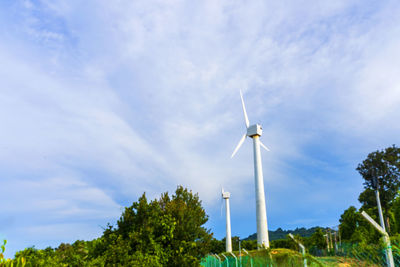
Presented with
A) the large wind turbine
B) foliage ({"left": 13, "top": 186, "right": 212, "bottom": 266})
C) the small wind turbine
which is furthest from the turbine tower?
foliage ({"left": 13, "top": 186, "right": 212, "bottom": 266})

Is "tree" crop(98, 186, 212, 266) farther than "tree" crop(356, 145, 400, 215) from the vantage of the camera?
No

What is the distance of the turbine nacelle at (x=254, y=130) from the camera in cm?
4833

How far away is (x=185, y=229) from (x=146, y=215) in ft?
10.2

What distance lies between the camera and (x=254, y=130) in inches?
1913

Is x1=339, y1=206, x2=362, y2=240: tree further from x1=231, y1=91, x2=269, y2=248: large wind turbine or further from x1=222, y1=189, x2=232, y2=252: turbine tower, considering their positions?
x1=222, y1=189, x2=232, y2=252: turbine tower

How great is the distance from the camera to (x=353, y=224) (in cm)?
4844

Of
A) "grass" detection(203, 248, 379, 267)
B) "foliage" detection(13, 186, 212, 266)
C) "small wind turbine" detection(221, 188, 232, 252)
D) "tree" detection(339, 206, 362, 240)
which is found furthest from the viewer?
"small wind turbine" detection(221, 188, 232, 252)

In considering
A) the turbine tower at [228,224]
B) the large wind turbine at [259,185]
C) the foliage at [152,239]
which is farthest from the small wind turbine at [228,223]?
the foliage at [152,239]

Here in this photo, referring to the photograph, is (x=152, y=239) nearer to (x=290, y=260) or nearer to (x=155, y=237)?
(x=155, y=237)

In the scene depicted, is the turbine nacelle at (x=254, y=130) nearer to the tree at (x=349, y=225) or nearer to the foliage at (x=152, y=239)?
the tree at (x=349, y=225)

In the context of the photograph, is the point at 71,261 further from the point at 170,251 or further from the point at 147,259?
the point at 170,251

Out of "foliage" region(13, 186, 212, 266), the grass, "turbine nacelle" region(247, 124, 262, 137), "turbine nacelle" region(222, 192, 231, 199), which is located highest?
"turbine nacelle" region(247, 124, 262, 137)

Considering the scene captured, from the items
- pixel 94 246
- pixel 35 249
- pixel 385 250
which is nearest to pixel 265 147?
pixel 94 246

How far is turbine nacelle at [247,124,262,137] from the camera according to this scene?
48.3 m
